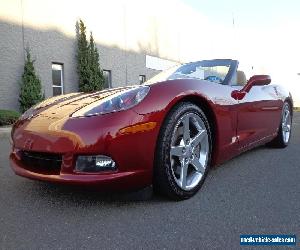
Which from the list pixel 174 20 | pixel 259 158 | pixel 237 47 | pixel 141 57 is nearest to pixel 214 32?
pixel 237 47

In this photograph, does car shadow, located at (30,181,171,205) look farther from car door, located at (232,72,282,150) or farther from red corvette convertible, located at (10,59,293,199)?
car door, located at (232,72,282,150)

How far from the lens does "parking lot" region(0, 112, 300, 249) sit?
206cm

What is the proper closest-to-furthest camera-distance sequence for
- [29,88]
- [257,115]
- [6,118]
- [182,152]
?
[182,152], [257,115], [6,118], [29,88]

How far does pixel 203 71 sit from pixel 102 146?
77.2 inches

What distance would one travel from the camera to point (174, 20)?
21672mm

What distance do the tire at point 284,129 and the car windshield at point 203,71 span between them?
1.45 meters

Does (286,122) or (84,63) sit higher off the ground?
(84,63)

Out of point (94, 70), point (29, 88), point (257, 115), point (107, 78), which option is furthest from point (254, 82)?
point (107, 78)

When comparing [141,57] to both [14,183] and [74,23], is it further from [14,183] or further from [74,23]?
[14,183]

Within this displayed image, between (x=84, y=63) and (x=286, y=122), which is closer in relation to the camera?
(x=286, y=122)

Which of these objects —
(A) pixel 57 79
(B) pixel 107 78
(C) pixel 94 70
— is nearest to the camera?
(A) pixel 57 79

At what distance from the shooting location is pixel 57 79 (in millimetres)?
13461

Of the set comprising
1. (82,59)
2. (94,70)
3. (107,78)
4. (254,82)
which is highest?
(82,59)

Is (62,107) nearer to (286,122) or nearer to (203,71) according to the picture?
(203,71)
